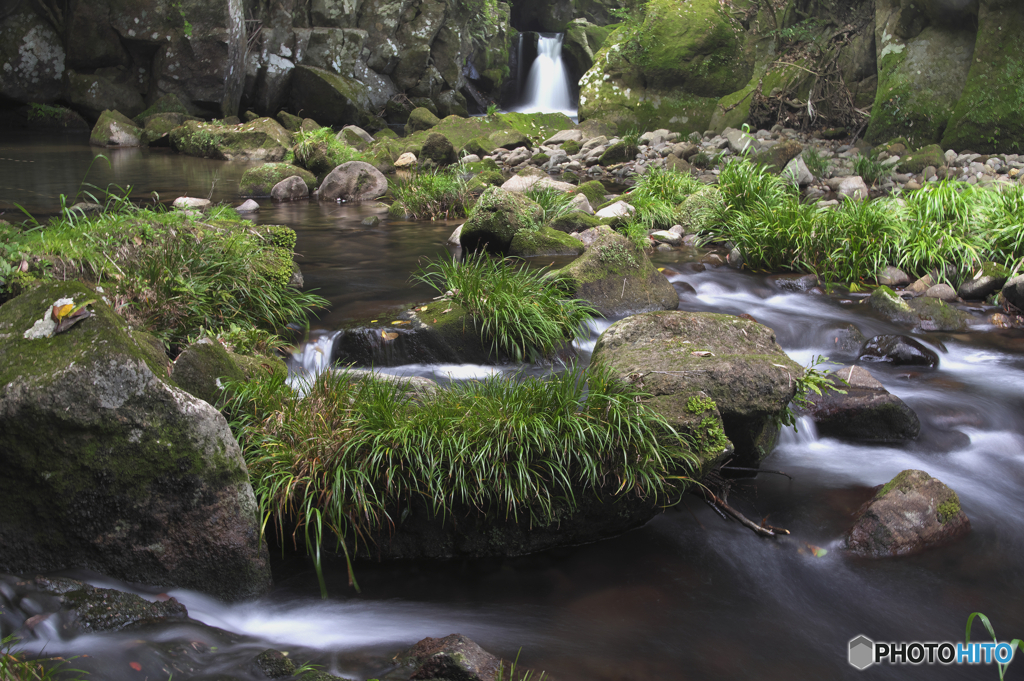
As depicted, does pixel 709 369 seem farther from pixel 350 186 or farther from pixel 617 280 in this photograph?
pixel 350 186

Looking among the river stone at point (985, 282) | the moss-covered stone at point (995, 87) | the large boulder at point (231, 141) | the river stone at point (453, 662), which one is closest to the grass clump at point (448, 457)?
the river stone at point (453, 662)

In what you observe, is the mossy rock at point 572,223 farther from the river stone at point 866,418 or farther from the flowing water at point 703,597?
the flowing water at point 703,597

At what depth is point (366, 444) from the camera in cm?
348

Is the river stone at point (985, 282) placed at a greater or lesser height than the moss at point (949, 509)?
greater

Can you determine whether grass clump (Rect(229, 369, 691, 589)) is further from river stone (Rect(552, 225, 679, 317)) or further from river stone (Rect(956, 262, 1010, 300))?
river stone (Rect(956, 262, 1010, 300))

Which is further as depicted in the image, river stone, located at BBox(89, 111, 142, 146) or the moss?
river stone, located at BBox(89, 111, 142, 146)

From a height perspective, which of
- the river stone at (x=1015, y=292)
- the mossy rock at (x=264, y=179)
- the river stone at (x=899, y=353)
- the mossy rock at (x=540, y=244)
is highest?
the mossy rock at (x=264, y=179)

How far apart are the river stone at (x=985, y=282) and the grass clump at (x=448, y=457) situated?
16.9 feet

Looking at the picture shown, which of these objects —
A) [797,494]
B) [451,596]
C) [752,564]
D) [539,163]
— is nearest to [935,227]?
[797,494]

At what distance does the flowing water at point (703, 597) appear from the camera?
9.25 ft

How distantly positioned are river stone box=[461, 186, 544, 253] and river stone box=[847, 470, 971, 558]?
5.03m

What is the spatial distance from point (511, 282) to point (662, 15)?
51.8ft

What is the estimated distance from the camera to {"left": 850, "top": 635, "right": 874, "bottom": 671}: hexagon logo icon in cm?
291

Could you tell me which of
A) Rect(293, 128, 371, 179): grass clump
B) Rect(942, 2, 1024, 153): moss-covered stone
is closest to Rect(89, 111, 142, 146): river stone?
Rect(293, 128, 371, 179): grass clump
